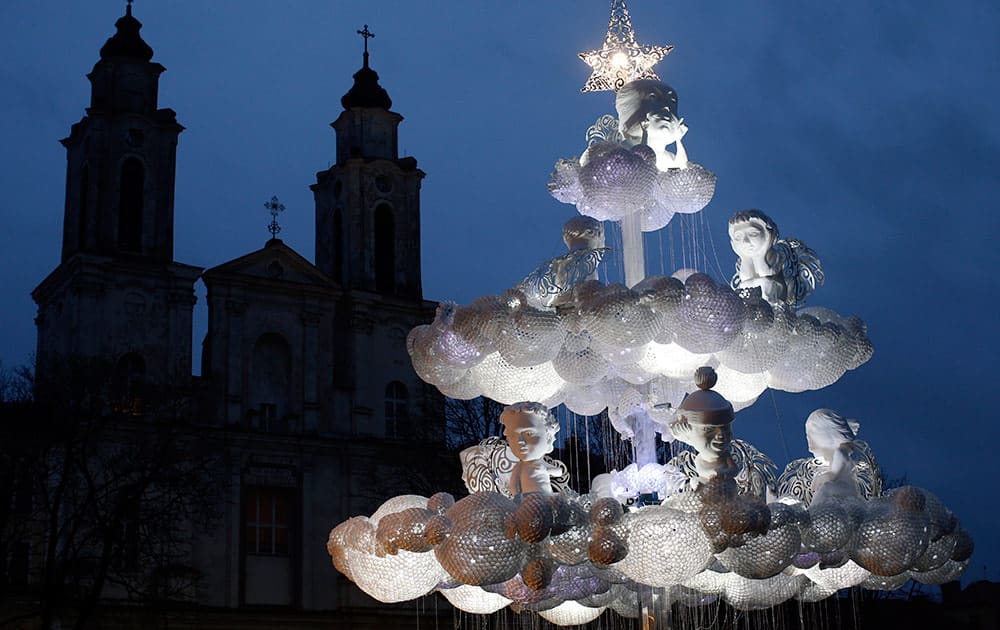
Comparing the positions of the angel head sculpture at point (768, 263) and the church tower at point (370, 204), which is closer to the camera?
the angel head sculpture at point (768, 263)

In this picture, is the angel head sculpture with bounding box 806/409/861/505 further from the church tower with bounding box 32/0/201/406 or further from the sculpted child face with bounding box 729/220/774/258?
the church tower with bounding box 32/0/201/406

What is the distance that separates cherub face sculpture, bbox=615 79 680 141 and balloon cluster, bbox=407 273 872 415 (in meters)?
1.75

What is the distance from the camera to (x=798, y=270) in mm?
9070

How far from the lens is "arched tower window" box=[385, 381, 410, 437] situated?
36750mm

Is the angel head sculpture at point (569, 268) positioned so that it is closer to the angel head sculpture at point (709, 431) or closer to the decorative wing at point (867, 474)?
the angel head sculpture at point (709, 431)

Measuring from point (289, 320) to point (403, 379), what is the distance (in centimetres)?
380

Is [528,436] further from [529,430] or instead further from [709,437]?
[709,437]

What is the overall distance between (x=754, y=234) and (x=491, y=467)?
2.45 metres

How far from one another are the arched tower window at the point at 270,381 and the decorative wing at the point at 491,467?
26880 mm

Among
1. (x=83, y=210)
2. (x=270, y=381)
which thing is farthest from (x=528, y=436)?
(x=83, y=210)

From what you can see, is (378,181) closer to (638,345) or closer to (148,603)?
(148,603)

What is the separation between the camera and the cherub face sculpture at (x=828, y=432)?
859 cm

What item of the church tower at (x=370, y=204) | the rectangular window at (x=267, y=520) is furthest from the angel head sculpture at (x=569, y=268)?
the church tower at (x=370, y=204)

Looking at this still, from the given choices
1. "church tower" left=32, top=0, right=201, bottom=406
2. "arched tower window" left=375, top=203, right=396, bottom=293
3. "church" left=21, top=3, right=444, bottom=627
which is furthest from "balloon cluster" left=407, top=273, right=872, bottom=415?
"arched tower window" left=375, top=203, right=396, bottom=293
